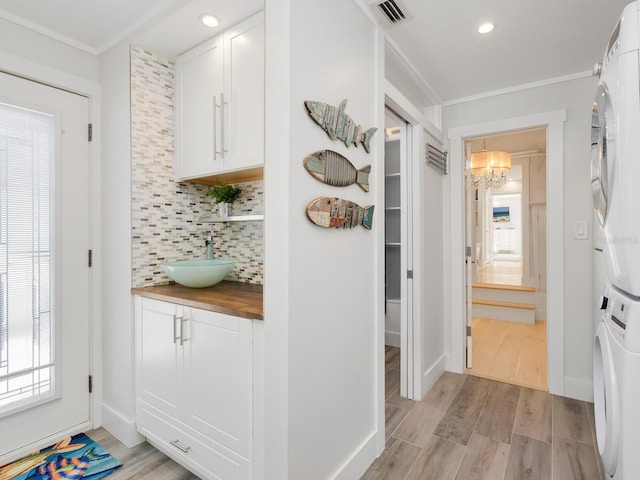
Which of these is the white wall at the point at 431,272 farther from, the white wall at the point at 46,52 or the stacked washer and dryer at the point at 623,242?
the white wall at the point at 46,52

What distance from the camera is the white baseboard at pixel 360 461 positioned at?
1.62m

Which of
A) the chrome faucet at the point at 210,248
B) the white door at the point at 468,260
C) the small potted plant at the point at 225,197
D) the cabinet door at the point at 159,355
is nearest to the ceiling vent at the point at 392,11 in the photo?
the small potted plant at the point at 225,197

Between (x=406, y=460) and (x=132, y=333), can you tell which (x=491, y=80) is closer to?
(x=406, y=460)

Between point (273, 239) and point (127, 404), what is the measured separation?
1545 mm

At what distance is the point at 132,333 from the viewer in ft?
6.61

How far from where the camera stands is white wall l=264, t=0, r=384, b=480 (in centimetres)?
132

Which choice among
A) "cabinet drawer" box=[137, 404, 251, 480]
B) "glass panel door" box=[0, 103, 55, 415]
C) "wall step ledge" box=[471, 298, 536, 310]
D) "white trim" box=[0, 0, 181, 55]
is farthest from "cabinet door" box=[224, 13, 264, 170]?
"wall step ledge" box=[471, 298, 536, 310]

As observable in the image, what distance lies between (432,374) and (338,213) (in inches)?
77.3

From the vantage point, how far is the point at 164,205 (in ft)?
7.23

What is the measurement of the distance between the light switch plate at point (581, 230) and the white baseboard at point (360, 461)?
Answer: 2.11 metres

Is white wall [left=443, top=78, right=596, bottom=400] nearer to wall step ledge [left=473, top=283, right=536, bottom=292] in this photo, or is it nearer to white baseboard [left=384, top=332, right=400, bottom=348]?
white baseboard [left=384, top=332, right=400, bottom=348]

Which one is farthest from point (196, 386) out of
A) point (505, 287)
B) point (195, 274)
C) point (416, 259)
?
point (505, 287)

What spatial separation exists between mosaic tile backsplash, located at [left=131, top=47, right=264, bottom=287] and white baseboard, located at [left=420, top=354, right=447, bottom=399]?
1524 mm

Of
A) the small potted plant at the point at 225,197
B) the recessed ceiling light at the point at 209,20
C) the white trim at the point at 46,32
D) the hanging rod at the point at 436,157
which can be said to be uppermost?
the white trim at the point at 46,32
